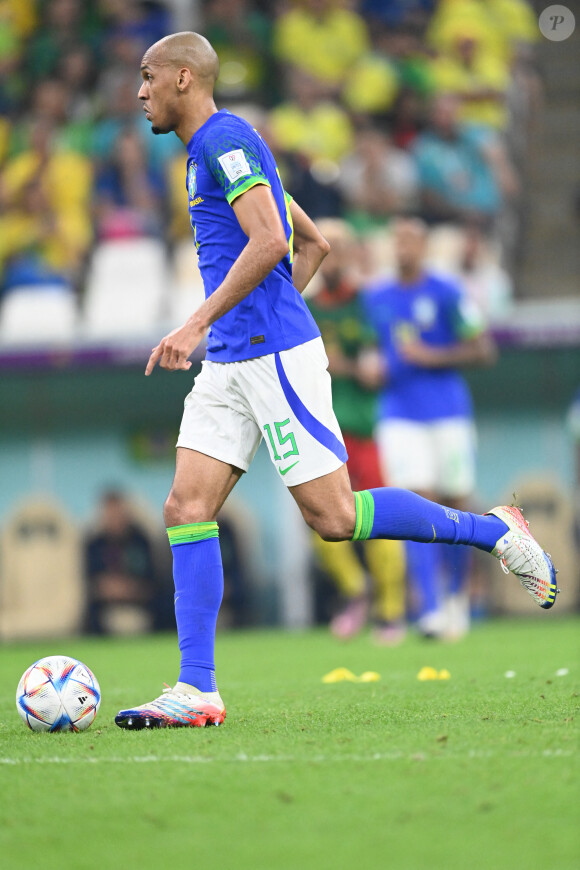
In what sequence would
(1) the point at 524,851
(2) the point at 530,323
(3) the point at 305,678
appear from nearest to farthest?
(1) the point at 524,851 → (3) the point at 305,678 → (2) the point at 530,323

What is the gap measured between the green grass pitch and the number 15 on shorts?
867 millimetres

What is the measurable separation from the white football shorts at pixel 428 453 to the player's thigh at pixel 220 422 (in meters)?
4.02

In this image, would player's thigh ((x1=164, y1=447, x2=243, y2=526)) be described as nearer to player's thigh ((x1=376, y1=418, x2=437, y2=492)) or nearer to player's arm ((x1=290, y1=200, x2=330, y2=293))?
player's arm ((x1=290, y1=200, x2=330, y2=293))

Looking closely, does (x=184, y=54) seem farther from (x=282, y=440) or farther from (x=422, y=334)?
(x=422, y=334)

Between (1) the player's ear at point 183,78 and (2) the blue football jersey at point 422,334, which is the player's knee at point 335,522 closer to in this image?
(1) the player's ear at point 183,78

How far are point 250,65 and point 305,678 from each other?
31.8 feet

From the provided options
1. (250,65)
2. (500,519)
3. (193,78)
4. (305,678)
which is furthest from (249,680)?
(250,65)

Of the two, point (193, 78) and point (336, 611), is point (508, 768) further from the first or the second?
point (336, 611)

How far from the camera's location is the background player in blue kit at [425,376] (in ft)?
28.4

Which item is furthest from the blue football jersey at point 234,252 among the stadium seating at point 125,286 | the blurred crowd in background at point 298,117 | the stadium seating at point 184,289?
the blurred crowd in background at point 298,117

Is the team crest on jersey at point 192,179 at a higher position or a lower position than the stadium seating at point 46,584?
higher

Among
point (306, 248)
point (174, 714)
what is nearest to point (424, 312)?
point (306, 248)

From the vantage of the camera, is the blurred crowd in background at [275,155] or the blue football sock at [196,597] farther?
the blurred crowd in background at [275,155]

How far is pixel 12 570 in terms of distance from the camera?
11.1 m
